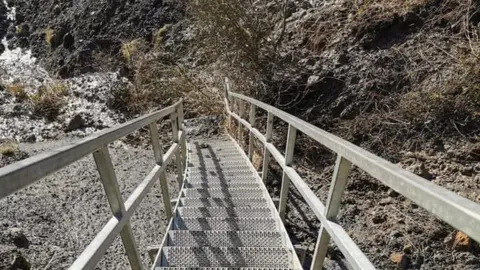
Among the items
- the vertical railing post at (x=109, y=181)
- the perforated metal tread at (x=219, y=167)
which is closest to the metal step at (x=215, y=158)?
the perforated metal tread at (x=219, y=167)

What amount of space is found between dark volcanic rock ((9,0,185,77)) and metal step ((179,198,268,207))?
426 inches

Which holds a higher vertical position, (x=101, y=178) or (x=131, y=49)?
(x=101, y=178)

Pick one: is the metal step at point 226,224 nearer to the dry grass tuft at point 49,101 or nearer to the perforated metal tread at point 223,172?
the perforated metal tread at point 223,172

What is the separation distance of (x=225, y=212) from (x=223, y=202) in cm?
41

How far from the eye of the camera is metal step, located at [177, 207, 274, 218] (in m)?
3.43

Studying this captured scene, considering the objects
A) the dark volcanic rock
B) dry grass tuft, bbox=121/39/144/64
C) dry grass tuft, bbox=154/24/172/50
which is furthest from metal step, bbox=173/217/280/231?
the dark volcanic rock

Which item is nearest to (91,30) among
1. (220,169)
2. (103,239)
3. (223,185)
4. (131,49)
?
(131,49)

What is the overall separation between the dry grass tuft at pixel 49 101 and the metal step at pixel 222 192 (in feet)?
31.0

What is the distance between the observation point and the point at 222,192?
4199 millimetres

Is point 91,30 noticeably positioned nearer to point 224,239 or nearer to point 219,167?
point 219,167

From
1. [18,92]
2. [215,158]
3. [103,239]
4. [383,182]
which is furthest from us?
[18,92]

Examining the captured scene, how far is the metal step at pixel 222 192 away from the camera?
157 inches

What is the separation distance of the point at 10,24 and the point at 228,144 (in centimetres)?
1678

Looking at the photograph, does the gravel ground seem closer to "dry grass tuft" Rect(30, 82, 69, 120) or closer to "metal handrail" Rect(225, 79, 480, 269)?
"metal handrail" Rect(225, 79, 480, 269)
